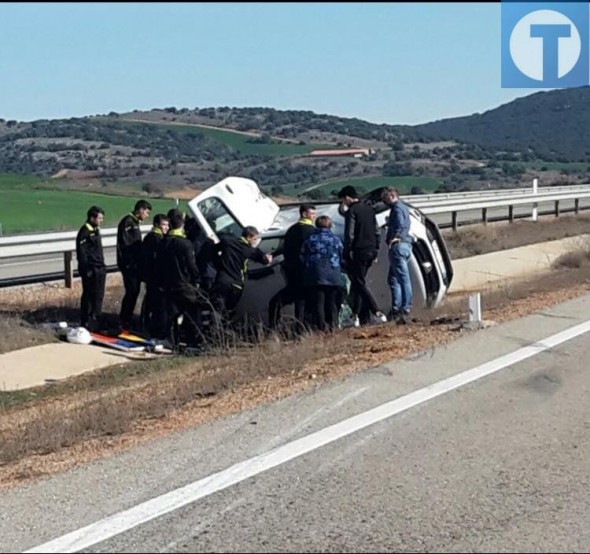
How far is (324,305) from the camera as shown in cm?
1352

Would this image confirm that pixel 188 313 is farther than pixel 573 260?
No

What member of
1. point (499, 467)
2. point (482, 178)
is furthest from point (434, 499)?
point (482, 178)

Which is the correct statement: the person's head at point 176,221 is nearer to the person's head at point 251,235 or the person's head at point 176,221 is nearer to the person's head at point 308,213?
the person's head at point 251,235

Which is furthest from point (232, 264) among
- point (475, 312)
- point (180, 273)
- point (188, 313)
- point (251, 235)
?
point (475, 312)

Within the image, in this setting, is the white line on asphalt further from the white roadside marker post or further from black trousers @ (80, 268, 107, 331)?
black trousers @ (80, 268, 107, 331)

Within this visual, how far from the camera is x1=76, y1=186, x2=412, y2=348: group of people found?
13.4 m

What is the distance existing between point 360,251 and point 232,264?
1.52 metres

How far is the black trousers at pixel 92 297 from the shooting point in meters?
15.3

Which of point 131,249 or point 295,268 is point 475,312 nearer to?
point 295,268

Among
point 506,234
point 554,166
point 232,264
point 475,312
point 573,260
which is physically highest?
point 232,264

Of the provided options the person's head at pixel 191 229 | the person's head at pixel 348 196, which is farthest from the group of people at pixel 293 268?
the person's head at pixel 191 229

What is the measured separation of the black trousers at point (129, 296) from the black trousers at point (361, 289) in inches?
118

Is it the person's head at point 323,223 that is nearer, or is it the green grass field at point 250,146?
the person's head at point 323,223

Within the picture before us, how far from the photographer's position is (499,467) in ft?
22.7
